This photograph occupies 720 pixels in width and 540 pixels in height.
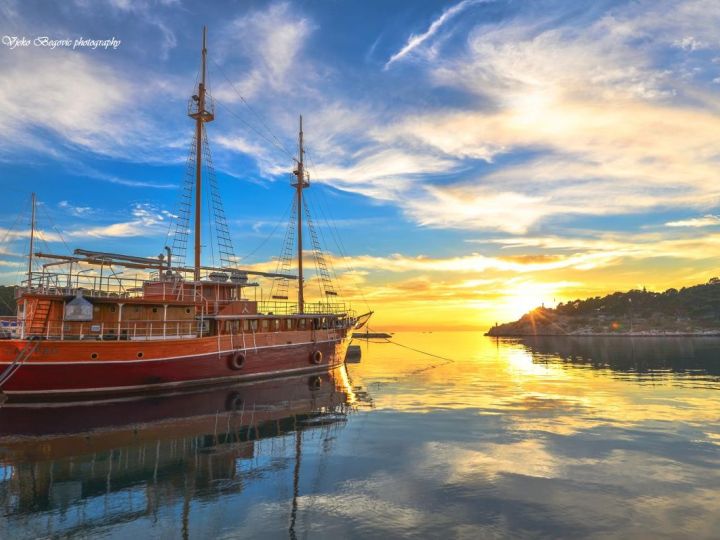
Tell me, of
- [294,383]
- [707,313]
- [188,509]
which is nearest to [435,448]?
[188,509]

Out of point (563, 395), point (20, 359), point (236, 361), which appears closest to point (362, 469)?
point (563, 395)

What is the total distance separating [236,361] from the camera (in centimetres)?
3184

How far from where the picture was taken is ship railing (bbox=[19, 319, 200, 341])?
25.7 meters

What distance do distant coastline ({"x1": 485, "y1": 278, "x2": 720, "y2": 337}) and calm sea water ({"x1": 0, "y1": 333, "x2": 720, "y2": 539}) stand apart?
490 ft

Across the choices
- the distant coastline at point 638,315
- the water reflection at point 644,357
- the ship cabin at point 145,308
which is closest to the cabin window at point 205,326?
the ship cabin at point 145,308

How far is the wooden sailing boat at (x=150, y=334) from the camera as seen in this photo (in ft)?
79.9

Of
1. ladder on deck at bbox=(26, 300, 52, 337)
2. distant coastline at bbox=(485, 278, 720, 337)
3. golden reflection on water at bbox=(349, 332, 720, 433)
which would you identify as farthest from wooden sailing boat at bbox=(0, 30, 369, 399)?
distant coastline at bbox=(485, 278, 720, 337)

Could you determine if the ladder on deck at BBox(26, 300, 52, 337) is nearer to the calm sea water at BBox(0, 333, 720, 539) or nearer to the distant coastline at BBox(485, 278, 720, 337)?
the calm sea water at BBox(0, 333, 720, 539)

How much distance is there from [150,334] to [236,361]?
19.8 feet

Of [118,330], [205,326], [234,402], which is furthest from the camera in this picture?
[205,326]

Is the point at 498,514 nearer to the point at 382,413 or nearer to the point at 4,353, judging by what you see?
the point at 382,413

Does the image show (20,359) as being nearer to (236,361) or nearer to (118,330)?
(118,330)

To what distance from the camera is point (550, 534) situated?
8992mm

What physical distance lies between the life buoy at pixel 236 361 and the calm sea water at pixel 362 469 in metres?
6.57
